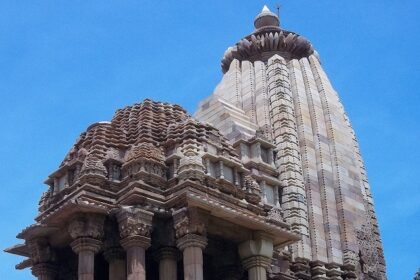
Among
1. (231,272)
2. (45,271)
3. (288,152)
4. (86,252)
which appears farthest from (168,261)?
(288,152)

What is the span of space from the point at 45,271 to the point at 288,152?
12497 mm

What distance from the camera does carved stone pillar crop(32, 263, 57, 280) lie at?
95.2ft

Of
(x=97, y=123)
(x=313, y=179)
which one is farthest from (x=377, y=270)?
(x=97, y=123)

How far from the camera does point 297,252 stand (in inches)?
1356

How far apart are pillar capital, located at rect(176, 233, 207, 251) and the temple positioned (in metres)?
0.03

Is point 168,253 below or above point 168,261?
above

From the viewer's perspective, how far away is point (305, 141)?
38.3m

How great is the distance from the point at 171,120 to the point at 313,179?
833cm

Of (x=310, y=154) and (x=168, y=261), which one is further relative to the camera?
(x=310, y=154)

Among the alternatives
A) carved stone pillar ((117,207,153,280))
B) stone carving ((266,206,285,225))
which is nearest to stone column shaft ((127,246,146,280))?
carved stone pillar ((117,207,153,280))

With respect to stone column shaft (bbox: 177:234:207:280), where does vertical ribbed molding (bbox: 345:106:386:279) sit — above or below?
above

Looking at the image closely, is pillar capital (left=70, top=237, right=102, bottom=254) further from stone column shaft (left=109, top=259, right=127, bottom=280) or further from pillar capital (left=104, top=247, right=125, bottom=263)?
stone column shaft (left=109, top=259, right=127, bottom=280)

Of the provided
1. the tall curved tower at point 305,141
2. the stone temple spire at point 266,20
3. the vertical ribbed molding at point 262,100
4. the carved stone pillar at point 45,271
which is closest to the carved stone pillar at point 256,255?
the tall curved tower at point 305,141

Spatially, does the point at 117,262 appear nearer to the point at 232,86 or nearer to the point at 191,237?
the point at 191,237
